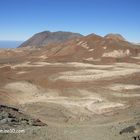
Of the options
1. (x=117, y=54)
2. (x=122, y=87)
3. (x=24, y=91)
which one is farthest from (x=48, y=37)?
(x=24, y=91)

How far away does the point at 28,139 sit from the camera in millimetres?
12375

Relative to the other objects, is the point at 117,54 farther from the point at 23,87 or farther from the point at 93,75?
the point at 23,87

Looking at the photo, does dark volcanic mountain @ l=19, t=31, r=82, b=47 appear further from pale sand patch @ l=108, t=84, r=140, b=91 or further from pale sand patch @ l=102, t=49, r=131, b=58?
pale sand patch @ l=108, t=84, r=140, b=91

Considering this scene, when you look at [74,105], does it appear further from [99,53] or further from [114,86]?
[99,53]

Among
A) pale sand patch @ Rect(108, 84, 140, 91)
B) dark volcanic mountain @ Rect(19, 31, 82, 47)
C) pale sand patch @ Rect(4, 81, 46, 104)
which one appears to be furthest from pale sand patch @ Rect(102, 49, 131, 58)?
dark volcanic mountain @ Rect(19, 31, 82, 47)

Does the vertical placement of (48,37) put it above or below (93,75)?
above

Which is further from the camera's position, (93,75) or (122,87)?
(93,75)

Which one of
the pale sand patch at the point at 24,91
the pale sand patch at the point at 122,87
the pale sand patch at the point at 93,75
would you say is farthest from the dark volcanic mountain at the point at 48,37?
the pale sand patch at the point at 122,87

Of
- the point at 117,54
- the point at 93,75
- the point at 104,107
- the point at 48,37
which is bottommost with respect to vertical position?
the point at 104,107

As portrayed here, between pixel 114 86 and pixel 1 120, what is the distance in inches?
910

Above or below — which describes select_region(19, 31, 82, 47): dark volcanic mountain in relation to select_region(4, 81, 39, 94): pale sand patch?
above

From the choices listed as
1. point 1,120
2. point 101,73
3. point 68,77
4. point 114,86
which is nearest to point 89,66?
point 101,73

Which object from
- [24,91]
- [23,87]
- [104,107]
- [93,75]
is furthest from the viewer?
[93,75]

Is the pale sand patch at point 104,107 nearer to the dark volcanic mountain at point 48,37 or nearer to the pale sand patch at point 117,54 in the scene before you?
the pale sand patch at point 117,54
